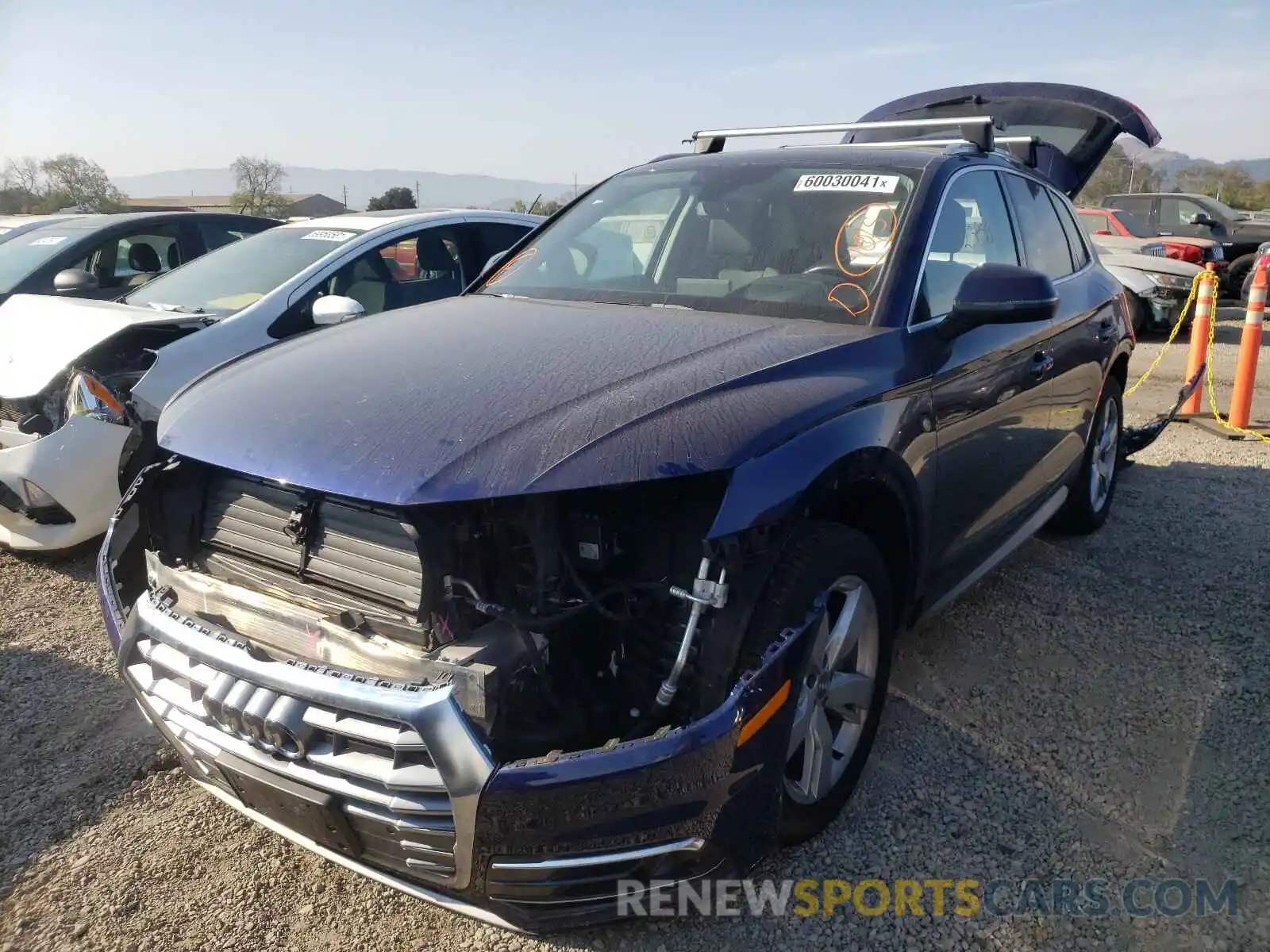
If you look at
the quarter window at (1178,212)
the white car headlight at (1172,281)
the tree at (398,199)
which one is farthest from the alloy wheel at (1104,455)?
the tree at (398,199)

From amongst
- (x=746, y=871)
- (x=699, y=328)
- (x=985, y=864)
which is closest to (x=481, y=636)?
(x=746, y=871)

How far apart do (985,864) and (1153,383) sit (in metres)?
8.49

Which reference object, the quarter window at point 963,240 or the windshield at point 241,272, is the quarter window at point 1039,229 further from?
the windshield at point 241,272

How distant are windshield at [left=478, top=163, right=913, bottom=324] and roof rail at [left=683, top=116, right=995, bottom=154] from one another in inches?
18.3

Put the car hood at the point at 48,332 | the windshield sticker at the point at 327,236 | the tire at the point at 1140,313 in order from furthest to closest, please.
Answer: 1. the tire at the point at 1140,313
2. the windshield sticker at the point at 327,236
3. the car hood at the point at 48,332

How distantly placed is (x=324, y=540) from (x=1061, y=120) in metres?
4.93

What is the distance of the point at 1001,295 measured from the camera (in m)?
2.66

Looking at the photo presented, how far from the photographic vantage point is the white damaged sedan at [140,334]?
3.99 meters

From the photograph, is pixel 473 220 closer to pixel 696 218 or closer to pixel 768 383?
pixel 696 218

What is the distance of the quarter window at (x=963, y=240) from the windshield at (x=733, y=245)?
163 mm

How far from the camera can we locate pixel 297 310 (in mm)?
4750

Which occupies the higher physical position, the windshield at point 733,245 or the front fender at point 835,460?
the windshield at point 733,245

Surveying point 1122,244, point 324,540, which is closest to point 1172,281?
point 1122,244

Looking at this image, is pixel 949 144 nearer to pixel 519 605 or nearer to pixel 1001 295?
pixel 1001 295
